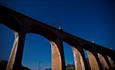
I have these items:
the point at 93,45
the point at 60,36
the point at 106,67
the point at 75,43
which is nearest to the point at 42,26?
the point at 60,36

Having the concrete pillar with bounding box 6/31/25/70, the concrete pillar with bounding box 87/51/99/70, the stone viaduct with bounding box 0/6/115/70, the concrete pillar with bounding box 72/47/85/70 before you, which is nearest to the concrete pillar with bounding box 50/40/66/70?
the stone viaduct with bounding box 0/6/115/70

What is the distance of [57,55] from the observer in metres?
16.3

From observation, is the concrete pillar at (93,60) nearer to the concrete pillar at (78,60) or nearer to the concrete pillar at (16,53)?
the concrete pillar at (78,60)

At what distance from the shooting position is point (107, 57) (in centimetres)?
2483

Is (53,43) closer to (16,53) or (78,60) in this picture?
(78,60)

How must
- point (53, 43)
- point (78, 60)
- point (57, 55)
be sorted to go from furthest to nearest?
1. point (78, 60)
2. point (53, 43)
3. point (57, 55)

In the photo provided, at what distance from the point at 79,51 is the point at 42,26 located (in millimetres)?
6480

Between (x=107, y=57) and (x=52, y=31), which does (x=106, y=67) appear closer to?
(x=107, y=57)

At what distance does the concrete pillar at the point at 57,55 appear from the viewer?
620 inches

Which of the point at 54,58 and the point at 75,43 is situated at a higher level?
the point at 75,43

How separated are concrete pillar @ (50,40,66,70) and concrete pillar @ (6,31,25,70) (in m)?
4.83

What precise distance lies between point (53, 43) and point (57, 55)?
150cm

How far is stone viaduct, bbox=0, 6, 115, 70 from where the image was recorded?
1231 centimetres

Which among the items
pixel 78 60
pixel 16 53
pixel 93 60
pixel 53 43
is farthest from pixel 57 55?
pixel 93 60
